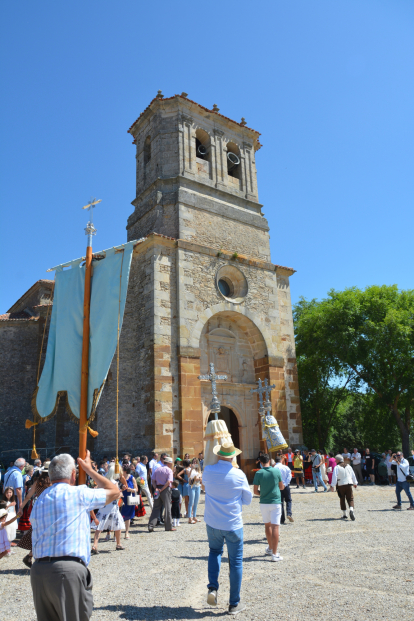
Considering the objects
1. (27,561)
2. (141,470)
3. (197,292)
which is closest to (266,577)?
(27,561)

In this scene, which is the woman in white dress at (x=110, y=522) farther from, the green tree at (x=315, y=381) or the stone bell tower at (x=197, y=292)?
the green tree at (x=315, y=381)

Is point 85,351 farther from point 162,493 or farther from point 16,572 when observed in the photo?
point 162,493

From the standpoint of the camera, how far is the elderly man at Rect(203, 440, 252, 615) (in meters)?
4.53

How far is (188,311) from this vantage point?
16.3 m

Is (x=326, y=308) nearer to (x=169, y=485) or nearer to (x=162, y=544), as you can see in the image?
(x=169, y=485)

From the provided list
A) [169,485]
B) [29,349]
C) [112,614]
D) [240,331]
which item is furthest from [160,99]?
[112,614]

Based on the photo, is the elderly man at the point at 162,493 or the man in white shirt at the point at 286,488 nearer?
the man in white shirt at the point at 286,488

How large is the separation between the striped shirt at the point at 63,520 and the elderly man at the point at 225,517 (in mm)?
2041

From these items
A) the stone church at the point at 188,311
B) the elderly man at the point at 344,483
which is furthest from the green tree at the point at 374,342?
the elderly man at the point at 344,483

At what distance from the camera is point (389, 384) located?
22000 mm

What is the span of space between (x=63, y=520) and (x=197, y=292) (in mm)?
14191

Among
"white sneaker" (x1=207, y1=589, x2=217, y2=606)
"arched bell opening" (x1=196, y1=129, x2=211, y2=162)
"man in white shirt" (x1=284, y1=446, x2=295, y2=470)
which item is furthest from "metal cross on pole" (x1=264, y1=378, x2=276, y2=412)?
"white sneaker" (x1=207, y1=589, x2=217, y2=606)

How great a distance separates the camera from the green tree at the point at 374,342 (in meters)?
21.1

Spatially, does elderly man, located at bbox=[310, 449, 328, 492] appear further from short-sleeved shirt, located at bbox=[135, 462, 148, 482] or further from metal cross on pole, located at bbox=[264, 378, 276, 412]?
short-sleeved shirt, located at bbox=[135, 462, 148, 482]
